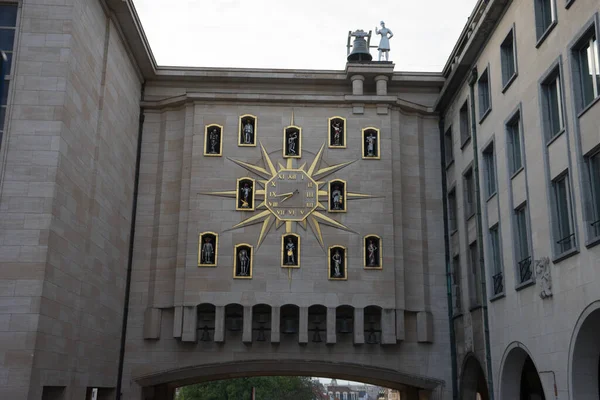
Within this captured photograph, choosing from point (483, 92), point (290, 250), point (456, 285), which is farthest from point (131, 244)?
point (483, 92)

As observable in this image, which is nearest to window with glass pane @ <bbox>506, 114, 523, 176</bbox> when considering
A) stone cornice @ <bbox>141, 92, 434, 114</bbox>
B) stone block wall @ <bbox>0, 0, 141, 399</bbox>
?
stone cornice @ <bbox>141, 92, 434, 114</bbox>

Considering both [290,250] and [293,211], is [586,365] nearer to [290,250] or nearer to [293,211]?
[290,250]

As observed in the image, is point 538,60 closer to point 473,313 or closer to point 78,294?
point 473,313

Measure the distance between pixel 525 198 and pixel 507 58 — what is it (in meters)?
5.61

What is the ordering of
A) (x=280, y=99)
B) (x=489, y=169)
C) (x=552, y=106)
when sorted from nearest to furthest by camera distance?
(x=552, y=106) < (x=489, y=169) < (x=280, y=99)

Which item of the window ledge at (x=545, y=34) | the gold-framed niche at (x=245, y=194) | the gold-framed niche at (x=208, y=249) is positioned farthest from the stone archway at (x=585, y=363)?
the gold-framed niche at (x=245, y=194)

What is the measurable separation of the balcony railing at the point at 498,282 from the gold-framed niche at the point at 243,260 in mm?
9928

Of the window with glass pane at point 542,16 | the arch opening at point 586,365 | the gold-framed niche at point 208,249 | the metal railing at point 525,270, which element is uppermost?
the window with glass pane at point 542,16

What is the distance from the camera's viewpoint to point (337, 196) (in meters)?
30.8

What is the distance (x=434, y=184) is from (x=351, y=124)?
4.57m

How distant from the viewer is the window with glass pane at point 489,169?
26.3m

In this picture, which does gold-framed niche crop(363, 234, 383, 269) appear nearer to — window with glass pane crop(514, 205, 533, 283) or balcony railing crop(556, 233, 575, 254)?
window with glass pane crop(514, 205, 533, 283)

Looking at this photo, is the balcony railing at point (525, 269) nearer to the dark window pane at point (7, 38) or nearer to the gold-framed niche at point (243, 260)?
the gold-framed niche at point (243, 260)

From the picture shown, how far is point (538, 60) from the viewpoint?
21.4 meters
